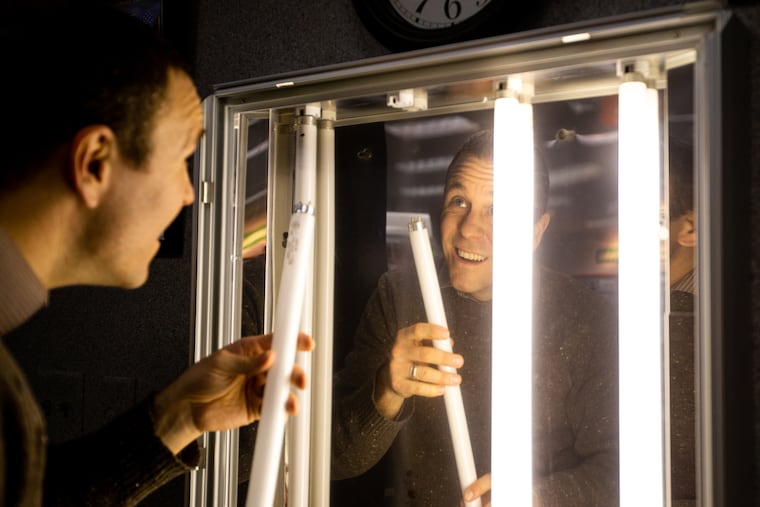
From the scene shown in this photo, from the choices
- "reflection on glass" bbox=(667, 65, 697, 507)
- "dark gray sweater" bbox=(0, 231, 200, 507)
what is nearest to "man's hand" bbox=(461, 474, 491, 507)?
"reflection on glass" bbox=(667, 65, 697, 507)

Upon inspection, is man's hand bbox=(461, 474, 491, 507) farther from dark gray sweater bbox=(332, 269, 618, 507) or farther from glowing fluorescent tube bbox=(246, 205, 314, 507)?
glowing fluorescent tube bbox=(246, 205, 314, 507)

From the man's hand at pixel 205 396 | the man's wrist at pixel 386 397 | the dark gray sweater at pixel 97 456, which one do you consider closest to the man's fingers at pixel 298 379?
the man's hand at pixel 205 396

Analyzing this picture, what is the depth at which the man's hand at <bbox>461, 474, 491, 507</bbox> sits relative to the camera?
910 mm

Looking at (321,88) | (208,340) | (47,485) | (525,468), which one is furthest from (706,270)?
(47,485)

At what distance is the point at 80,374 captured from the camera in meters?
1.23

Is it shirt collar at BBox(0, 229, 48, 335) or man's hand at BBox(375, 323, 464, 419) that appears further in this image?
man's hand at BBox(375, 323, 464, 419)

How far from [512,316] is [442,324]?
16 centimetres

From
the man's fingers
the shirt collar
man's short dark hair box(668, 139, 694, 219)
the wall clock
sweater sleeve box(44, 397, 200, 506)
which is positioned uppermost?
the wall clock

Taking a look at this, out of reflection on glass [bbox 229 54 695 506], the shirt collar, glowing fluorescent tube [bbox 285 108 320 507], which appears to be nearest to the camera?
the shirt collar

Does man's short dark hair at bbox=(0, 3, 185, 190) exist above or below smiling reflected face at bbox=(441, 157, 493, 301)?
above

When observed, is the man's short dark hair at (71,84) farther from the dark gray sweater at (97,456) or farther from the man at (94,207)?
the dark gray sweater at (97,456)

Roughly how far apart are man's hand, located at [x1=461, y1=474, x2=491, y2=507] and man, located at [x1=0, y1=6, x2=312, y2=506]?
0.33m

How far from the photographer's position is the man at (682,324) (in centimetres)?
76

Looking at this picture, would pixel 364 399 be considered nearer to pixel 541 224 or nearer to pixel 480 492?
pixel 480 492
